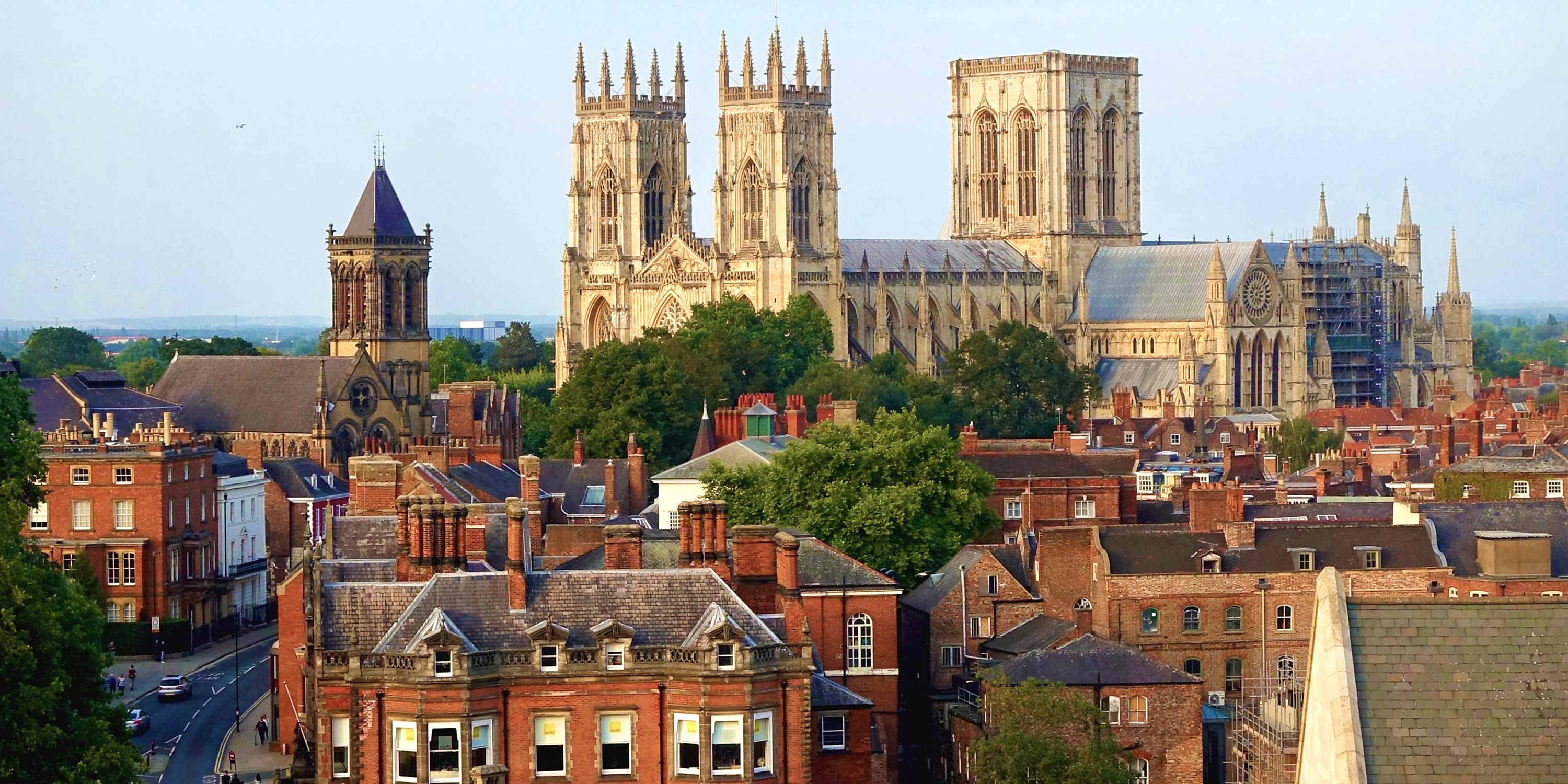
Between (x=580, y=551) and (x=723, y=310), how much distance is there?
97989mm

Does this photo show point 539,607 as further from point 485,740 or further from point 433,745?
point 433,745

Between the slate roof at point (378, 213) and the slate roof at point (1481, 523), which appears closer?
the slate roof at point (1481, 523)

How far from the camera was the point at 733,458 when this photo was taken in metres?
90.1

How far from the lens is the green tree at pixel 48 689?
149 feet

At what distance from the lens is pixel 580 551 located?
6506 cm

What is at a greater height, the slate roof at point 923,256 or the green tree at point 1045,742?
the slate roof at point 923,256

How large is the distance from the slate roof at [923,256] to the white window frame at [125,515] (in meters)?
91.3

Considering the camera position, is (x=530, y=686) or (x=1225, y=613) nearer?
(x=530, y=686)

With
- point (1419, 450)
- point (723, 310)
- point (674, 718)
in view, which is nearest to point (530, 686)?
point (674, 718)

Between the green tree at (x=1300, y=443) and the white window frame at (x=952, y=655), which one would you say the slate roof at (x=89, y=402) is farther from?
the green tree at (x=1300, y=443)

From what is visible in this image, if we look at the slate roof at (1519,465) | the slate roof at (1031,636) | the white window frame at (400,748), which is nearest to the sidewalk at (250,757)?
the slate roof at (1031,636)

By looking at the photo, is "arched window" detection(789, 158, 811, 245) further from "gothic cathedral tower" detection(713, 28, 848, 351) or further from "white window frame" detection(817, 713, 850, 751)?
"white window frame" detection(817, 713, 850, 751)

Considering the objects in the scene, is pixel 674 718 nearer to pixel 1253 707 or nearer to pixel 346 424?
pixel 1253 707

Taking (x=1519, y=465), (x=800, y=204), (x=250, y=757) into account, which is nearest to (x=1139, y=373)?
(x=800, y=204)
